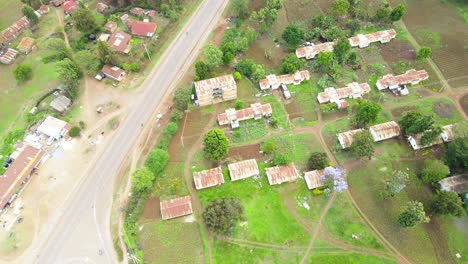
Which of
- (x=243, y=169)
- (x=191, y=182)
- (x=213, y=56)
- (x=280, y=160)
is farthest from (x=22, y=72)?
(x=280, y=160)

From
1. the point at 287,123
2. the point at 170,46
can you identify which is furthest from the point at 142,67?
the point at 287,123

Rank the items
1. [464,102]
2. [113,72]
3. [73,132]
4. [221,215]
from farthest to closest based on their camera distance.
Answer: [113,72], [464,102], [73,132], [221,215]

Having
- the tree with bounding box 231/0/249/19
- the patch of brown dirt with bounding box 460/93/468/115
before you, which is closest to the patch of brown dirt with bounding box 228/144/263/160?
the tree with bounding box 231/0/249/19

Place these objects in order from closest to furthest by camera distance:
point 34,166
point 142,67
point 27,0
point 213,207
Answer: point 213,207, point 34,166, point 142,67, point 27,0

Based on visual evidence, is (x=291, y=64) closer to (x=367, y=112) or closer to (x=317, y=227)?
(x=367, y=112)

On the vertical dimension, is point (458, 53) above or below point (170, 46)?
below

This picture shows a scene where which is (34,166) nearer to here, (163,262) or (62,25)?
(163,262)

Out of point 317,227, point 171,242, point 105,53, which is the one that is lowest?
point 317,227

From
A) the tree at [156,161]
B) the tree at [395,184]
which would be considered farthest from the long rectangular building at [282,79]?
the tree at [395,184]
